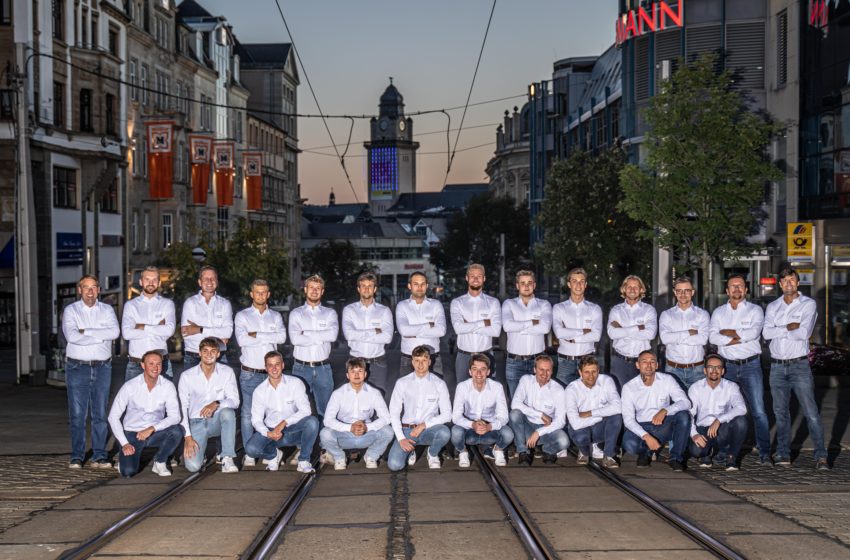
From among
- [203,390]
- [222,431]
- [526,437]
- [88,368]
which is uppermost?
[88,368]

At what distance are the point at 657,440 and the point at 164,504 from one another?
16.3 feet

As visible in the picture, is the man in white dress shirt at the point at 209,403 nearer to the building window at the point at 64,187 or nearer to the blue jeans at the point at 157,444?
the blue jeans at the point at 157,444

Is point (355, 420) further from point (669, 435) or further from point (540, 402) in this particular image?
point (669, 435)

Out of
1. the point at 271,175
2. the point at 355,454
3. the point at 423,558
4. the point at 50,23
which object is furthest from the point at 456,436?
the point at 271,175

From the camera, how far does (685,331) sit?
12344mm

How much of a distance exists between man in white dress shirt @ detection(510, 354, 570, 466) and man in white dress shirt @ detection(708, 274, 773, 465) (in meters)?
1.85

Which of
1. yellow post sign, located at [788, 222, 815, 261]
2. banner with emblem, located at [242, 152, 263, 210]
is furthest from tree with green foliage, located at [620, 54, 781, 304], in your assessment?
banner with emblem, located at [242, 152, 263, 210]

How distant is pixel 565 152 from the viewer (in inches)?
3049

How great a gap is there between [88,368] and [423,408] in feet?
11.6

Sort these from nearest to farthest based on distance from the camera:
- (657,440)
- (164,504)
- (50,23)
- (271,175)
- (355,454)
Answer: (164,504)
(657,440)
(355,454)
(50,23)
(271,175)

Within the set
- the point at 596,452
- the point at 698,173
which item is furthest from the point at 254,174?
the point at 596,452

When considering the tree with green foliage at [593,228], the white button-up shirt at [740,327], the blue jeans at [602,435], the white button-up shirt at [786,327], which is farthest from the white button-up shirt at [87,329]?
the tree with green foliage at [593,228]

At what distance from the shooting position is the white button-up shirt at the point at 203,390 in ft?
38.2

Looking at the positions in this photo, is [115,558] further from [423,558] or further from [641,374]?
[641,374]
